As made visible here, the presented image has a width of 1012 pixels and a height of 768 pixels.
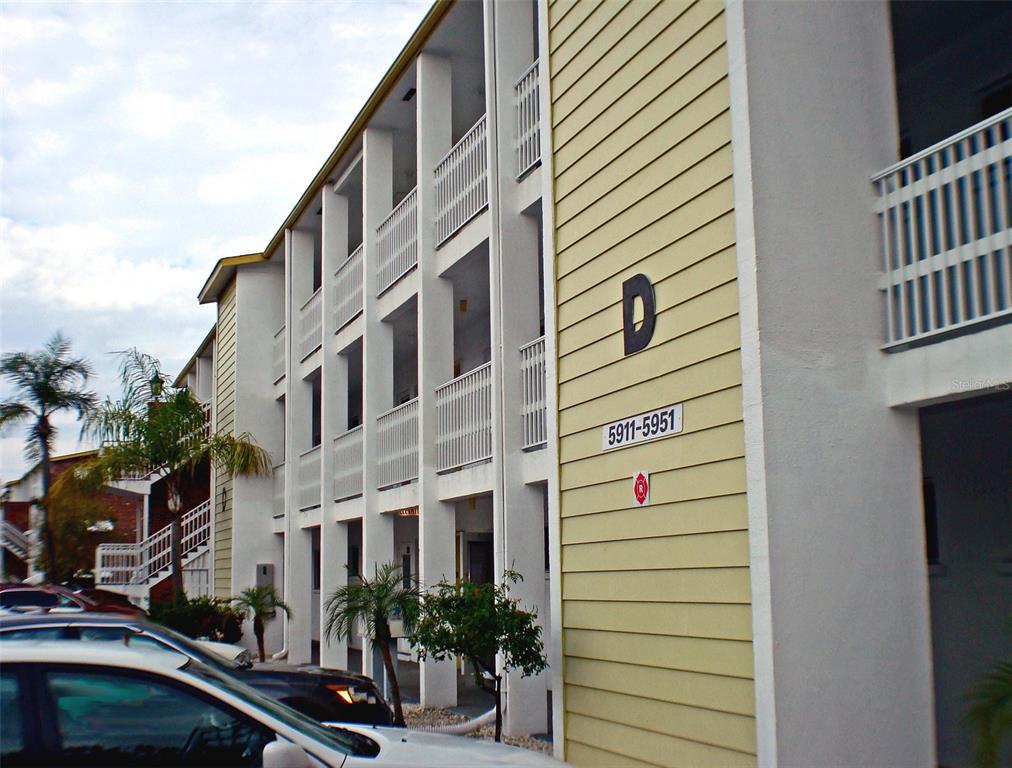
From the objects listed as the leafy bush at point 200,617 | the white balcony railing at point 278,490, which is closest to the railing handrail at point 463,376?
the leafy bush at point 200,617

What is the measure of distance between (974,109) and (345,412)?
1341 cm

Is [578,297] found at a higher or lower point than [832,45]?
lower

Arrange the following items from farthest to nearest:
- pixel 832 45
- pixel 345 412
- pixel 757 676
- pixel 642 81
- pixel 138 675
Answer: pixel 345 412 < pixel 642 81 < pixel 832 45 < pixel 757 676 < pixel 138 675

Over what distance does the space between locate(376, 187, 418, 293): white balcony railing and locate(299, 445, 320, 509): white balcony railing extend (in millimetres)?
5254

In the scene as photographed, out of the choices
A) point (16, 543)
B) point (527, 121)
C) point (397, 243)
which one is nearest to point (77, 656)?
point (527, 121)

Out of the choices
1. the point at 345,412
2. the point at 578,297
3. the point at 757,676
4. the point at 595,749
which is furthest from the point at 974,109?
the point at 345,412

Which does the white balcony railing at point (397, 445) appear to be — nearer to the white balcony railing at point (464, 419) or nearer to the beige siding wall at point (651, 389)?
the white balcony railing at point (464, 419)

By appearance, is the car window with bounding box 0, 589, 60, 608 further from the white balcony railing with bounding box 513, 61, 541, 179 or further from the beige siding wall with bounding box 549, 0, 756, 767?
the beige siding wall with bounding box 549, 0, 756, 767

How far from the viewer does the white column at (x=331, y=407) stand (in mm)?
20031

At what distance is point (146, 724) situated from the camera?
485 centimetres

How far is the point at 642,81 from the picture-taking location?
9109mm

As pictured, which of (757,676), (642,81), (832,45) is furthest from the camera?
(642,81)

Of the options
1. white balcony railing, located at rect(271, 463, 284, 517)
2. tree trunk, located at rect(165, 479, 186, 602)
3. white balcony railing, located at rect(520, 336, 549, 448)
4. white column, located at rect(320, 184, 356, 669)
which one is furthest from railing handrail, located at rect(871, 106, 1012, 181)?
tree trunk, located at rect(165, 479, 186, 602)

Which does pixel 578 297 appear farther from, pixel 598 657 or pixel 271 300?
pixel 271 300
